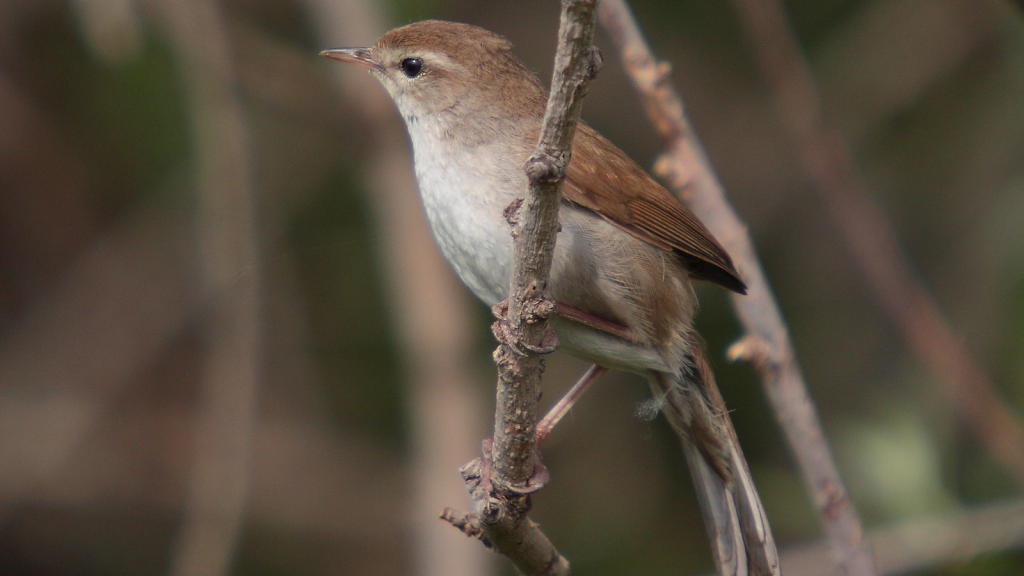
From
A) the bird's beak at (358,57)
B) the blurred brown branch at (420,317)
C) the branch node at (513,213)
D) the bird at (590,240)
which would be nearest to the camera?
the branch node at (513,213)

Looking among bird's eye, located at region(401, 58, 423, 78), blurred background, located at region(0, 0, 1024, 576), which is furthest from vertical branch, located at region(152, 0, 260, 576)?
bird's eye, located at region(401, 58, 423, 78)

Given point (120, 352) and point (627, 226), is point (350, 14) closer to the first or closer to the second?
point (120, 352)

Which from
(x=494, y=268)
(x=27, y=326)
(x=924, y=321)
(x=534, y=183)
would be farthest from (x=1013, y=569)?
(x=27, y=326)

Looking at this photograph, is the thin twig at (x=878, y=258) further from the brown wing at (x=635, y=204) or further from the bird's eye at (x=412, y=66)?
the bird's eye at (x=412, y=66)

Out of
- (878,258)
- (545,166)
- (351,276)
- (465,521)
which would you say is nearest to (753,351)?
(878,258)

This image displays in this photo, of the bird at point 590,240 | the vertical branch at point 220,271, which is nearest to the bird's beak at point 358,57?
the bird at point 590,240

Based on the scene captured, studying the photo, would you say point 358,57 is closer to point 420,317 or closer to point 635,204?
point 635,204

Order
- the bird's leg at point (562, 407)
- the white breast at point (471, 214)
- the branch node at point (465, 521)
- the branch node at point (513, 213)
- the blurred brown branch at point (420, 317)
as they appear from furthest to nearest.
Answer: the blurred brown branch at point (420, 317) → the bird's leg at point (562, 407) → the white breast at point (471, 214) → the branch node at point (465, 521) → the branch node at point (513, 213)
